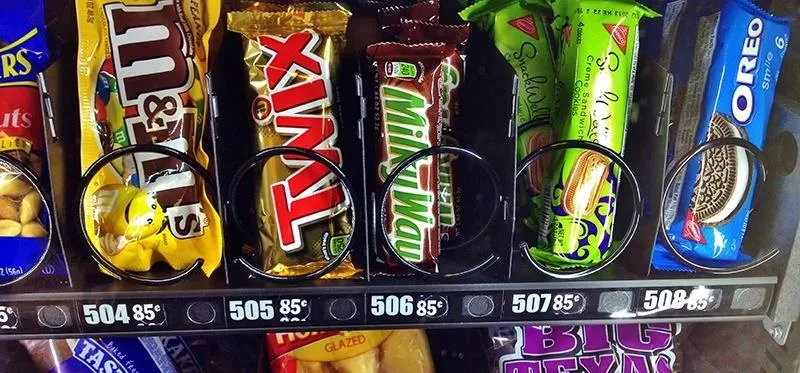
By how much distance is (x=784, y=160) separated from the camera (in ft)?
2.47

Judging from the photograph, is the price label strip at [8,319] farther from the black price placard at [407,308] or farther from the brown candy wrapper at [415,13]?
the brown candy wrapper at [415,13]

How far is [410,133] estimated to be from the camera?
2.29 ft

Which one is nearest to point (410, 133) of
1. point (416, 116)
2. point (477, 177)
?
point (416, 116)

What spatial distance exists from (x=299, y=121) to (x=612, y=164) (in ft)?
1.05

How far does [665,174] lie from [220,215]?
0.43 meters

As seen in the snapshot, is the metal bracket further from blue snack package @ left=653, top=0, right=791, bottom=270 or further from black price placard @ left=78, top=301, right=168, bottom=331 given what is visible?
black price placard @ left=78, top=301, right=168, bottom=331

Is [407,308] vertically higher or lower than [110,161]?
lower

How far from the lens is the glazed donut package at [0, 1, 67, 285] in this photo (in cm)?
70

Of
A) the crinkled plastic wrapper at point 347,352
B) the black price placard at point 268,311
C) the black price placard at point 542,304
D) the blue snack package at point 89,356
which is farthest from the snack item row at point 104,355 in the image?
the black price placard at point 542,304

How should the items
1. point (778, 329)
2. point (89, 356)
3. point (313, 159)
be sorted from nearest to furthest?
1. point (313, 159)
2. point (778, 329)
3. point (89, 356)

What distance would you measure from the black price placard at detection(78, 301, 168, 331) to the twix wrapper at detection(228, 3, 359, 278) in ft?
0.38

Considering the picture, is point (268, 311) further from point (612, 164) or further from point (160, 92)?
point (612, 164)

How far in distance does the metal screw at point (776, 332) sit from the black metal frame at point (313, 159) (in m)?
0.46

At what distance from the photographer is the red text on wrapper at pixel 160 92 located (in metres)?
0.70
